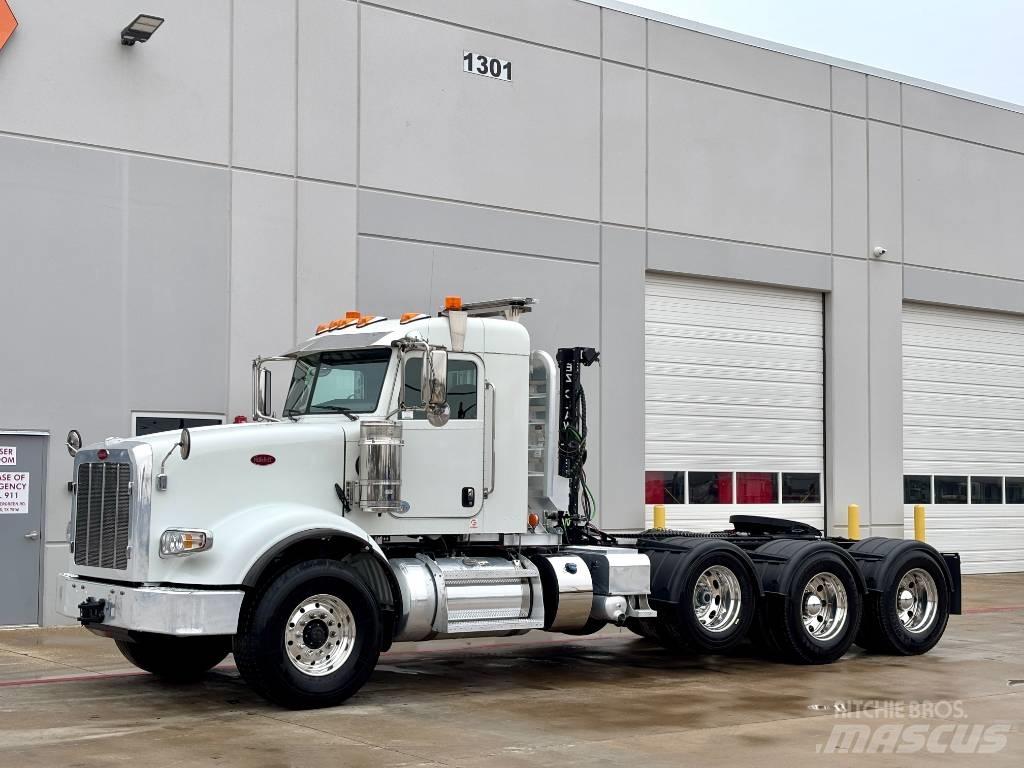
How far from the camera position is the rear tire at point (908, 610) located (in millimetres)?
14227

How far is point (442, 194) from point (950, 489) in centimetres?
1208

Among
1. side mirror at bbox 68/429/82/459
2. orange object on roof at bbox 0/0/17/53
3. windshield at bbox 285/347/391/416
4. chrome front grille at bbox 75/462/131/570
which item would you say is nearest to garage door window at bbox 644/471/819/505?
windshield at bbox 285/347/391/416

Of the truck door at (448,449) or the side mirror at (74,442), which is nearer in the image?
the side mirror at (74,442)

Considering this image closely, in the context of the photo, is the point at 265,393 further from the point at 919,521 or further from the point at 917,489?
the point at 917,489

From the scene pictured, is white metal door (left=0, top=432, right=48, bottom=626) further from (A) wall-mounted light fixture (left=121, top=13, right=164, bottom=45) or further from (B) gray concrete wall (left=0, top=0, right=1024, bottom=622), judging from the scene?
(A) wall-mounted light fixture (left=121, top=13, right=164, bottom=45)

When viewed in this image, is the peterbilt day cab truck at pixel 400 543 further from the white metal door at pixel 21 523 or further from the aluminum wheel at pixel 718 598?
the white metal door at pixel 21 523

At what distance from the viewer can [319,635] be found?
10609mm

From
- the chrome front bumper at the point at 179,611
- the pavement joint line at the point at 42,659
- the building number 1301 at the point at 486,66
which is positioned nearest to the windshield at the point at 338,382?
the chrome front bumper at the point at 179,611

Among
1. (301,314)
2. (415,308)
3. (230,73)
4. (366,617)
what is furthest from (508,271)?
(366,617)

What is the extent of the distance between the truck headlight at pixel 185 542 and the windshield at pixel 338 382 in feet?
6.35

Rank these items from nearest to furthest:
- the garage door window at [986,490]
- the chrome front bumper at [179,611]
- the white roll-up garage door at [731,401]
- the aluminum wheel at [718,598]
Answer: the chrome front bumper at [179,611], the aluminum wheel at [718,598], the white roll-up garage door at [731,401], the garage door window at [986,490]

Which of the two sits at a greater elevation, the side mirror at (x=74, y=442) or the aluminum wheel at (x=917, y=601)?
the side mirror at (x=74, y=442)

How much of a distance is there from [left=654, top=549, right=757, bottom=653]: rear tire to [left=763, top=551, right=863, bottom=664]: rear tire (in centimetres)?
29

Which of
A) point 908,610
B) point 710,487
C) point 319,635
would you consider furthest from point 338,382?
point 710,487
